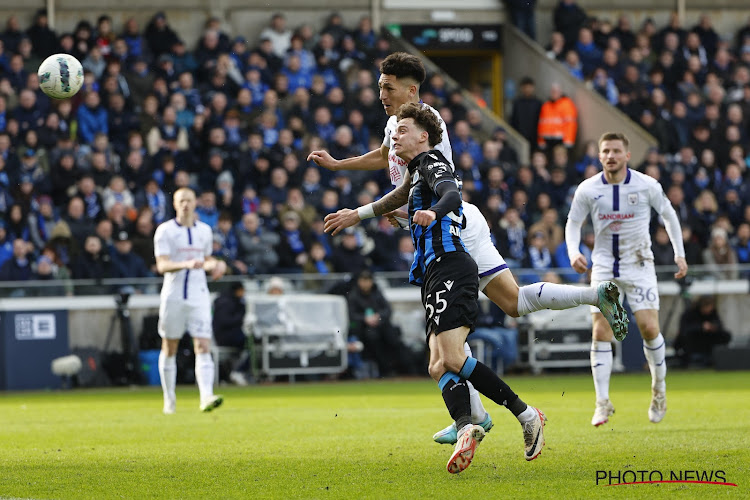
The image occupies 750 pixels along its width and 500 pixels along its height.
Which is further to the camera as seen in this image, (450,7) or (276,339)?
(450,7)

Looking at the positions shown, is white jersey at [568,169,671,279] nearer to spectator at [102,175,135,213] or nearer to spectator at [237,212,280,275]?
spectator at [237,212,280,275]

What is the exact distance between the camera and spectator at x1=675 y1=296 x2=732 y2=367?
765 inches

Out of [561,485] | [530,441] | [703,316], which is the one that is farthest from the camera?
[703,316]

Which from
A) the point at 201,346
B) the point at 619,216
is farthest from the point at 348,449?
the point at 201,346

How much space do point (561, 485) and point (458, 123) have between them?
620 inches

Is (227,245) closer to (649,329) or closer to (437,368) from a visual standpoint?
(649,329)

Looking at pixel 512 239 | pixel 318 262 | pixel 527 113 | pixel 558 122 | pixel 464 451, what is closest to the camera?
pixel 464 451

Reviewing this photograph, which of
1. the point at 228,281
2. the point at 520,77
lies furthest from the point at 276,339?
the point at 520,77

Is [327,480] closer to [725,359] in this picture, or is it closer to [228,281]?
[228,281]

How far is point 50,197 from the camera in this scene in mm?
18891

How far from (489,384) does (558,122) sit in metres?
16.8

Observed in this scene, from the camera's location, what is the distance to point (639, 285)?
10.5 metres

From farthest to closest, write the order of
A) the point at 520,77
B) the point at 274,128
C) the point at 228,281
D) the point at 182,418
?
the point at 520,77
the point at 274,128
the point at 228,281
the point at 182,418

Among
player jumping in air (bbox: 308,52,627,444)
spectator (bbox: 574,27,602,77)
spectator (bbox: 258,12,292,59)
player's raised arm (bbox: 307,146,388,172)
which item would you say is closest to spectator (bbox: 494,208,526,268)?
spectator (bbox: 258,12,292,59)
